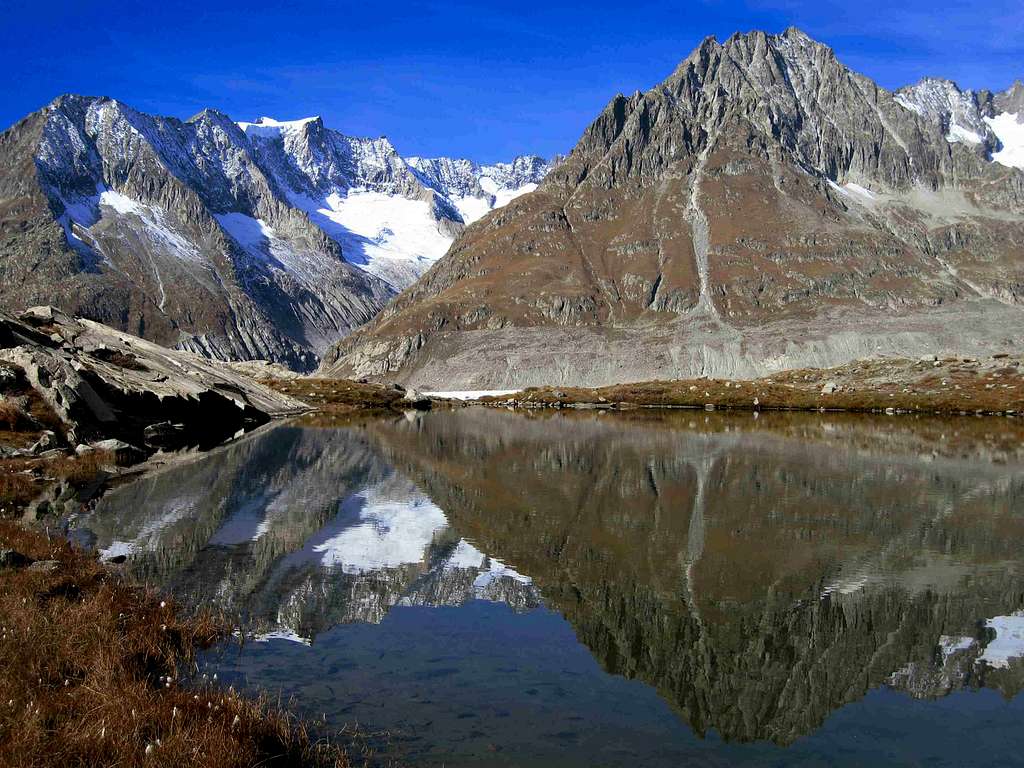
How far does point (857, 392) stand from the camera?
130 meters

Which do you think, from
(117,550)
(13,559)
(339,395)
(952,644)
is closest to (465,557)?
(117,550)

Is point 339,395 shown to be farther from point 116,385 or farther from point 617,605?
point 617,605

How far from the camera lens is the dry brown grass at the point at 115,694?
1047cm

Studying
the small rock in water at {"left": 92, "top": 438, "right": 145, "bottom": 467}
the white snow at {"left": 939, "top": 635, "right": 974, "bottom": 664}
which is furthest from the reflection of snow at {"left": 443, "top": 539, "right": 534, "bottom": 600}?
the small rock in water at {"left": 92, "top": 438, "right": 145, "bottom": 467}

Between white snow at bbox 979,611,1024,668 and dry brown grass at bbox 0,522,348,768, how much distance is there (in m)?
13.8

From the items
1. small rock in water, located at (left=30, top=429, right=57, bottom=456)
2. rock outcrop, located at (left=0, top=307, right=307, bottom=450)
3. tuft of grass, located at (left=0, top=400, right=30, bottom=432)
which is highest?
rock outcrop, located at (left=0, top=307, right=307, bottom=450)

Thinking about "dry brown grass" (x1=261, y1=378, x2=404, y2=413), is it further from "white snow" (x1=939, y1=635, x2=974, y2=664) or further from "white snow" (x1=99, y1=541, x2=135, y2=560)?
"white snow" (x1=939, y1=635, x2=974, y2=664)

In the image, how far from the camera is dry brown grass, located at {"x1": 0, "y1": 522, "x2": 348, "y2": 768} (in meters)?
10.5

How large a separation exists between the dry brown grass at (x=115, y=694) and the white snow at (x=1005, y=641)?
1376cm

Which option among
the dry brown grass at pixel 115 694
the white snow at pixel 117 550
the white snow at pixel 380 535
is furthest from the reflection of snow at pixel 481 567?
the white snow at pixel 117 550

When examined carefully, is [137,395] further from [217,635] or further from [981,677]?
[981,677]

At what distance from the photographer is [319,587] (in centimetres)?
2230

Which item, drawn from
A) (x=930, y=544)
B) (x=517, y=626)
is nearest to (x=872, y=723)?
(x=517, y=626)

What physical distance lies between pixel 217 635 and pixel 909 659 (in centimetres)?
1449
